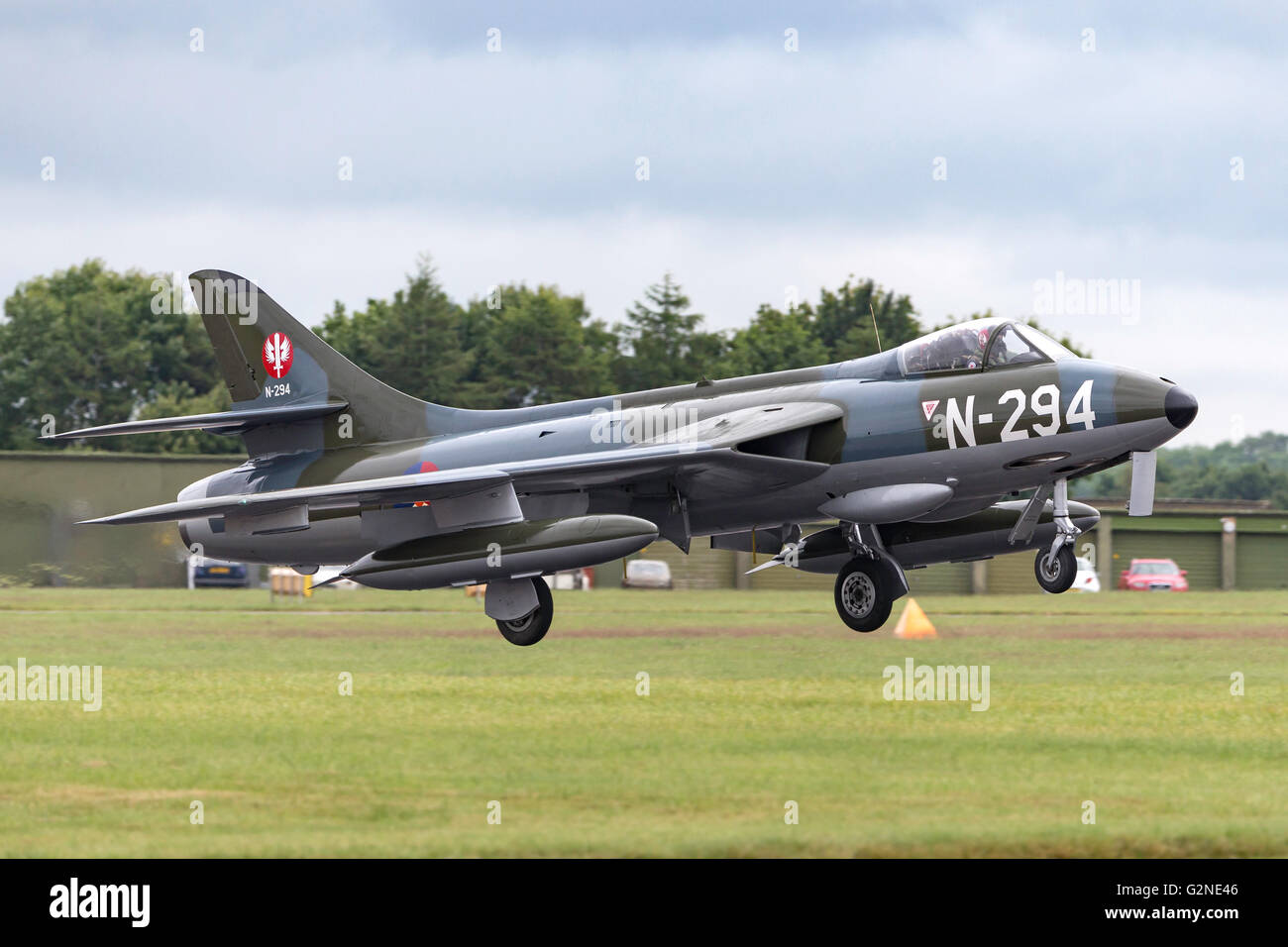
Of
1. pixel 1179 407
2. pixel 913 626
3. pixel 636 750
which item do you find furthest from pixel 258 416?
pixel 913 626

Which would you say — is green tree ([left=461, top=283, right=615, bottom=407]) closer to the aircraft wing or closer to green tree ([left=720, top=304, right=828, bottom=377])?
green tree ([left=720, top=304, right=828, bottom=377])

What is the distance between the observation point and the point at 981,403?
18.7 m

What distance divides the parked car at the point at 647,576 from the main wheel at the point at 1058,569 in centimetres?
4506

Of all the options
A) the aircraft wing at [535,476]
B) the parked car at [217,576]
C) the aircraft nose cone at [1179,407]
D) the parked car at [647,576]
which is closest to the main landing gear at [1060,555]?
the aircraft nose cone at [1179,407]

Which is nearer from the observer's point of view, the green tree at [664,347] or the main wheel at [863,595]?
the main wheel at [863,595]

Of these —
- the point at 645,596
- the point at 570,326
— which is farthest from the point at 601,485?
the point at 570,326


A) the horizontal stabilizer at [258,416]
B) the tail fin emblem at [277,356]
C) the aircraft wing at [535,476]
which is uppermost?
the tail fin emblem at [277,356]

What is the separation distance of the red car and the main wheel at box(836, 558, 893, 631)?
161 ft

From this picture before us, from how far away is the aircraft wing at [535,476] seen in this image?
18.3m

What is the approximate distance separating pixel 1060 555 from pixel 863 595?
2590mm

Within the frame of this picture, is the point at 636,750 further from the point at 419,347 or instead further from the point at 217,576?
the point at 419,347

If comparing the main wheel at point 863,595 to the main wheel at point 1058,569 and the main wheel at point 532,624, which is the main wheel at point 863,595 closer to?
the main wheel at point 1058,569
